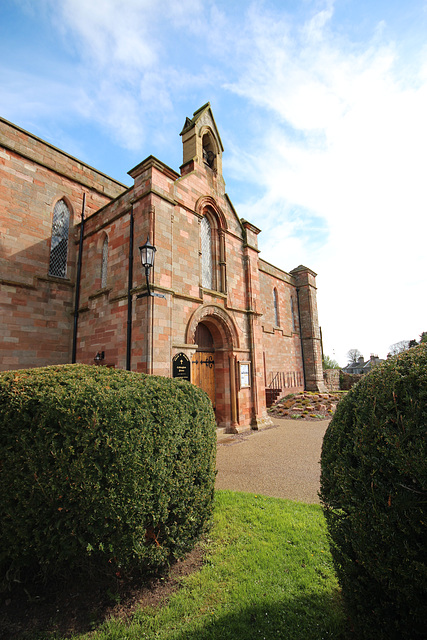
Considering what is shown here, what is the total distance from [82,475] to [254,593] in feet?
6.77

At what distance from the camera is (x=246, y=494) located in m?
5.41

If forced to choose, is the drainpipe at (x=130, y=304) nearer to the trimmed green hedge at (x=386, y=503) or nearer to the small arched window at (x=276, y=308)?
the trimmed green hedge at (x=386, y=503)

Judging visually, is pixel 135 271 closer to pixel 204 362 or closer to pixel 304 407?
pixel 204 362

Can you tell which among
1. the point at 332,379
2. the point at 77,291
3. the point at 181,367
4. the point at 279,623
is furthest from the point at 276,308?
the point at 279,623

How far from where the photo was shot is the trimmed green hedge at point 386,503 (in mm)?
1716

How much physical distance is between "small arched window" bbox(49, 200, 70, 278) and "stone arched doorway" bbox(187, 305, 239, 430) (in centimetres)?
610

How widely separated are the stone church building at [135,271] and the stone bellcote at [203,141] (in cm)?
6

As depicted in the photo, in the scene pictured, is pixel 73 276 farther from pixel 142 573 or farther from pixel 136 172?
pixel 142 573

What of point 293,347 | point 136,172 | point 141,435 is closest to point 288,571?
point 141,435

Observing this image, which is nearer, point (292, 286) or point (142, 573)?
point (142, 573)

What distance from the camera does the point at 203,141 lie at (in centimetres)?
1311

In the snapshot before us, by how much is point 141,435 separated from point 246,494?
3399 millimetres

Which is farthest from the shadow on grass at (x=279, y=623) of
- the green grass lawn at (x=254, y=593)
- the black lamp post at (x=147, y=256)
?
the black lamp post at (x=147, y=256)

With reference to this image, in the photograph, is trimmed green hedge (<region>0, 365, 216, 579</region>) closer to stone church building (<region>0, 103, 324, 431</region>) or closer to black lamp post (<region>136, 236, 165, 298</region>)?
stone church building (<region>0, 103, 324, 431</region>)
